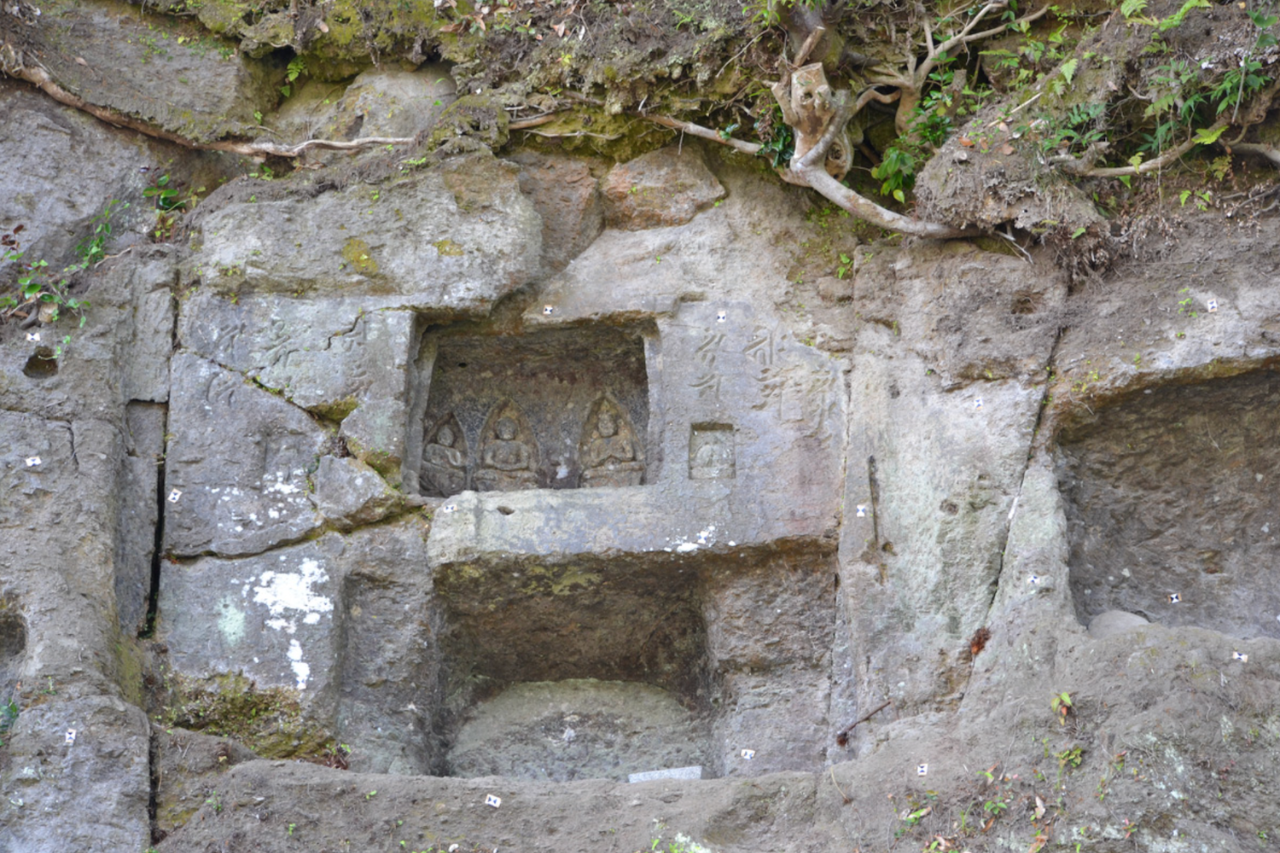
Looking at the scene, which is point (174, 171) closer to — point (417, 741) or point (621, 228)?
point (621, 228)

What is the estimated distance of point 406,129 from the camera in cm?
947

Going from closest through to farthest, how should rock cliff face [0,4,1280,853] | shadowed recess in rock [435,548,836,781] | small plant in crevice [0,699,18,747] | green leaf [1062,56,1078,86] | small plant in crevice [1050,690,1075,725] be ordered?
small plant in crevice [1050,690,1075,725]
rock cliff face [0,4,1280,853]
small plant in crevice [0,699,18,747]
green leaf [1062,56,1078,86]
shadowed recess in rock [435,548,836,781]

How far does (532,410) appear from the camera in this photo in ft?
30.2

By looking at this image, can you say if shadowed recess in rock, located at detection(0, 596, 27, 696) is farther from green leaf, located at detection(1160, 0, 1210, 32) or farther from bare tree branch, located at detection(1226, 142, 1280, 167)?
bare tree branch, located at detection(1226, 142, 1280, 167)

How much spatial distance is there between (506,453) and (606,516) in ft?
4.04

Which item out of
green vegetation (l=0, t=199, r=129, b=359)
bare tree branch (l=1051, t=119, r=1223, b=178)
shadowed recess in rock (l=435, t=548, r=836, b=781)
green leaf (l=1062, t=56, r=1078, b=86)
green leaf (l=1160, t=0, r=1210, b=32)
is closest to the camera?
green leaf (l=1160, t=0, r=1210, b=32)

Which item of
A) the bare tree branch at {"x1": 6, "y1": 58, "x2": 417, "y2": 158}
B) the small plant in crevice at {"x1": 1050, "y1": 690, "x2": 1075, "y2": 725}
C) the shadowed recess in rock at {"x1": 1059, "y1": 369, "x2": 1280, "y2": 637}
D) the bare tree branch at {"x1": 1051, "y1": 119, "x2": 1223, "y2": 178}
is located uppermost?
the bare tree branch at {"x1": 6, "y1": 58, "x2": 417, "y2": 158}

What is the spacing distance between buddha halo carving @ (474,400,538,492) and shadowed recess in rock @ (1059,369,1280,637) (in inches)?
131

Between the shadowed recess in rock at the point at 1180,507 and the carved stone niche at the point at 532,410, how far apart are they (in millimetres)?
2682

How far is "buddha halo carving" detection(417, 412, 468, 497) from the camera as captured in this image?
8797 millimetres

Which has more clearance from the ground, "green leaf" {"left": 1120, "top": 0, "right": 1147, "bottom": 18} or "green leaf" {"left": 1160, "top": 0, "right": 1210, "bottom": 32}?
"green leaf" {"left": 1120, "top": 0, "right": 1147, "bottom": 18}

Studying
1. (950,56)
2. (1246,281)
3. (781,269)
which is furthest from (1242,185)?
(781,269)

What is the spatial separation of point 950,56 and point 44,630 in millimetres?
6134

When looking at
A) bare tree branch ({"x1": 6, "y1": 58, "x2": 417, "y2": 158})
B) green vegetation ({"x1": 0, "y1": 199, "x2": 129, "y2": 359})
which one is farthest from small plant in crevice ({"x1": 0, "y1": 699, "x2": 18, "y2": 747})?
bare tree branch ({"x1": 6, "y1": 58, "x2": 417, "y2": 158})
